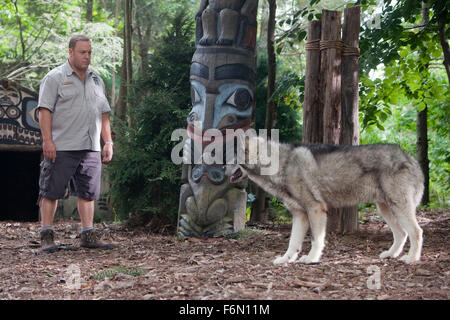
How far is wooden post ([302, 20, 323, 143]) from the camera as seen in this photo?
6.64 m

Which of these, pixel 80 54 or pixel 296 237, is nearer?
pixel 296 237

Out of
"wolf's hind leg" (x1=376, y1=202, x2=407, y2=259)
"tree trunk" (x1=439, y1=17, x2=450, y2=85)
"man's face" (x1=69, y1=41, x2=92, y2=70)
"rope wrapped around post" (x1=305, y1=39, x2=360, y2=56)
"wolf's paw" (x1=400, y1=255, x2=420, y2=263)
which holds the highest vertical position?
"tree trunk" (x1=439, y1=17, x2=450, y2=85)

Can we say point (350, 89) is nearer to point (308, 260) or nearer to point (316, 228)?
point (316, 228)

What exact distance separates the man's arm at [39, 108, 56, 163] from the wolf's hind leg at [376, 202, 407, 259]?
404 cm

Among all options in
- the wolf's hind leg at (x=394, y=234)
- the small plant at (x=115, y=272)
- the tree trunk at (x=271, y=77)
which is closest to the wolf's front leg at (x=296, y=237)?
the wolf's hind leg at (x=394, y=234)

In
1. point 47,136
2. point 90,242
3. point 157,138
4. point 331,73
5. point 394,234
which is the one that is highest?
point 331,73

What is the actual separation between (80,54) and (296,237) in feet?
12.0

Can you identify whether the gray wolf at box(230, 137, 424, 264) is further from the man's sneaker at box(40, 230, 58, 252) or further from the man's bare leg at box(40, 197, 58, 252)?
the man's sneaker at box(40, 230, 58, 252)

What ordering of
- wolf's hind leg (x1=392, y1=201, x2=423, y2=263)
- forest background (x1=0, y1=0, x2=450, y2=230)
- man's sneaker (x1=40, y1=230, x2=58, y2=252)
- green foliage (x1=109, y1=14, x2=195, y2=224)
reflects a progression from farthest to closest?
green foliage (x1=109, y1=14, x2=195, y2=224)
forest background (x1=0, y1=0, x2=450, y2=230)
man's sneaker (x1=40, y1=230, x2=58, y2=252)
wolf's hind leg (x1=392, y1=201, x2=423, y2=263)

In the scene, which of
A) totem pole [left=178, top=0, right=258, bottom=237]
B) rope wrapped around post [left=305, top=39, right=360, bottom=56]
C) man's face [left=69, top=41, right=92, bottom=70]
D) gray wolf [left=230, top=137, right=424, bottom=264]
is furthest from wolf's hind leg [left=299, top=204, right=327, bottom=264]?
man's face [left=69, top=41, right=92, bottom=70]

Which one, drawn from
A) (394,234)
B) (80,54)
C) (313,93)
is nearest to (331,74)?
(313,93)

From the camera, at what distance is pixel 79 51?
20.7 ft

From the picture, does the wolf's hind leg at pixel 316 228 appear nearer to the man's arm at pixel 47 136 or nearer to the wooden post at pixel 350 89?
the wooden post at pixel 350 89

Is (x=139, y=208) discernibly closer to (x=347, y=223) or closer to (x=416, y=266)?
(x=347, y=223)
